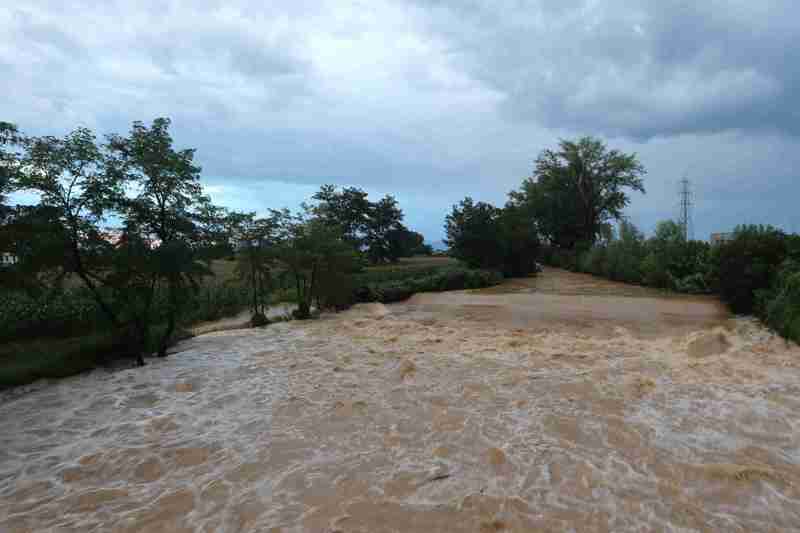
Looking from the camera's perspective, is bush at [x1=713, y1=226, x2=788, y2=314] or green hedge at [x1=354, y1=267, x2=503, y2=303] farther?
green hedge at [x1=354, y1=267, x2=503, y2=303]

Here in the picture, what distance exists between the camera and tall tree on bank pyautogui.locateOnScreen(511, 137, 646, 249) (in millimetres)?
33562

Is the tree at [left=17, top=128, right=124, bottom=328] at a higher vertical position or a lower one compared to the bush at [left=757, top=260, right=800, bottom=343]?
higher

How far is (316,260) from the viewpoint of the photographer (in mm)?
11820

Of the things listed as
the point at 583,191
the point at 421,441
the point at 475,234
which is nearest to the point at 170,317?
the point at 421,441

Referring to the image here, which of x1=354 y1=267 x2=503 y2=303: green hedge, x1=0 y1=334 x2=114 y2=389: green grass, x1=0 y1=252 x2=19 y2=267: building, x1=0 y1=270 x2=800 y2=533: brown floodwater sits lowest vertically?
x1=0 y1=270 x2=800 y2=533: brown floodwater

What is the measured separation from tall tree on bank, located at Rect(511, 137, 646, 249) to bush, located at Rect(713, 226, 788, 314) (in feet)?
73.0

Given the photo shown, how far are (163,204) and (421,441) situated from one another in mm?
6118

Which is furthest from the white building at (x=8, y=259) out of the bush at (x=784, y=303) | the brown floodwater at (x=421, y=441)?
the bush at (x=784, y=303)

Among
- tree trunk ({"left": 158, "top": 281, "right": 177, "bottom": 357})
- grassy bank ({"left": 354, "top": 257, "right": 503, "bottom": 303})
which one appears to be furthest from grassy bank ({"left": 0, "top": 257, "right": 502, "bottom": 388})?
grassy bank ({"left": 354, "top": 257, "right": 503, "bottom": 303})

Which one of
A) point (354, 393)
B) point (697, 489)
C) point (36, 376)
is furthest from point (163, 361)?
point (697, 489)

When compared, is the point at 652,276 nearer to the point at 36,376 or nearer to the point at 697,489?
the point at 697,489

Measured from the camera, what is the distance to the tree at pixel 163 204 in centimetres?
708

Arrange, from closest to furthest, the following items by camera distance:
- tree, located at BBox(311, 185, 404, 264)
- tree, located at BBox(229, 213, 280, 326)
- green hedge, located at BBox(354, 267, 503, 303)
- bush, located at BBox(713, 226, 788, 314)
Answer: tree, located at BBox(229, 213, 280, 326), bush, located at BBox(713, 226, 788, 314), green hedge, located at BBox(354, 267, 503, 303), tree, located at BBox(311, 185, 404, 264)

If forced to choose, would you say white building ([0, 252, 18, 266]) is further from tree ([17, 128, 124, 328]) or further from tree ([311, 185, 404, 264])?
tree ([311, 185, 404, 264])
